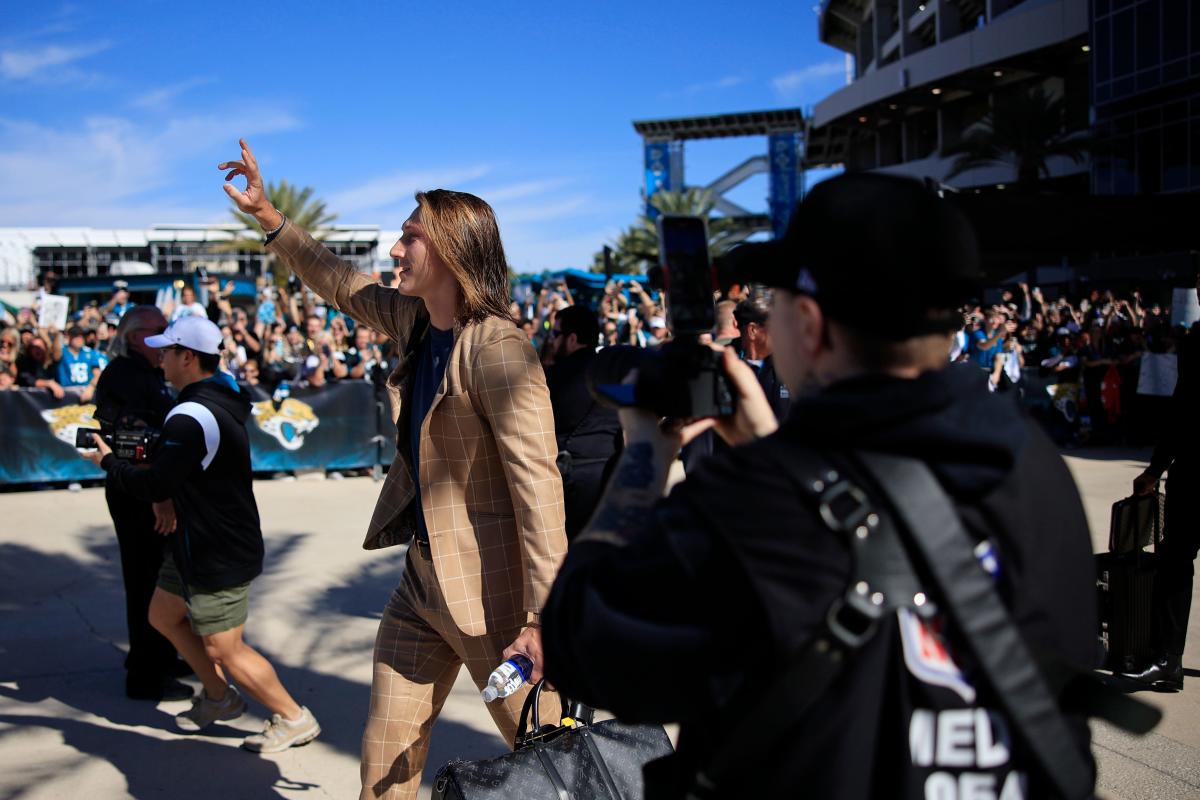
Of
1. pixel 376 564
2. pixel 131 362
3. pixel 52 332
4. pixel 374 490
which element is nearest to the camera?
pixel 131 362

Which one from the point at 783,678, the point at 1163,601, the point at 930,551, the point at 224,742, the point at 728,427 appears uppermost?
the point at 728,427

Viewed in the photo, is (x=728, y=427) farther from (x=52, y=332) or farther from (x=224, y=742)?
(x=52, y=332)

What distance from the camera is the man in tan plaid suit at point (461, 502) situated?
2.61 metres

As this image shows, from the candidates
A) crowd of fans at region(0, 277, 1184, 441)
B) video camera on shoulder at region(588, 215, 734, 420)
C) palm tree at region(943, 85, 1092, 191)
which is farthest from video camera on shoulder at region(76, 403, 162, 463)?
palm tree at region(943, 85, 1092, 191)

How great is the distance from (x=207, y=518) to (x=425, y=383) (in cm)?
176

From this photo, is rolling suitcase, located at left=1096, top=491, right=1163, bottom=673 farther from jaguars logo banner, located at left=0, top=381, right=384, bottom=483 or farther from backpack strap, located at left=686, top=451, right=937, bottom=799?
jaguars logo banner, located at left=0, top=381, right=384, bottom=483

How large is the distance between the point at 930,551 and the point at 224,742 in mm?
4209

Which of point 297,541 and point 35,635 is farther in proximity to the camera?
point 297,541

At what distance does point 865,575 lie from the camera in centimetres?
110

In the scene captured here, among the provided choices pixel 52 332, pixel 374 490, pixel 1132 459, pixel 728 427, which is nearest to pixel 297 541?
pixel 374 490

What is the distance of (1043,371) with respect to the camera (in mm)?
14141

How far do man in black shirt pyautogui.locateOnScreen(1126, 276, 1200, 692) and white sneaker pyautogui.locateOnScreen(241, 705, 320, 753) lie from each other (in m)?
3.84

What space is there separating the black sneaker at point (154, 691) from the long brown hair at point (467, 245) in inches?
130

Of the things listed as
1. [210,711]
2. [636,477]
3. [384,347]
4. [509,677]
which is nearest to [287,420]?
[384,347]
